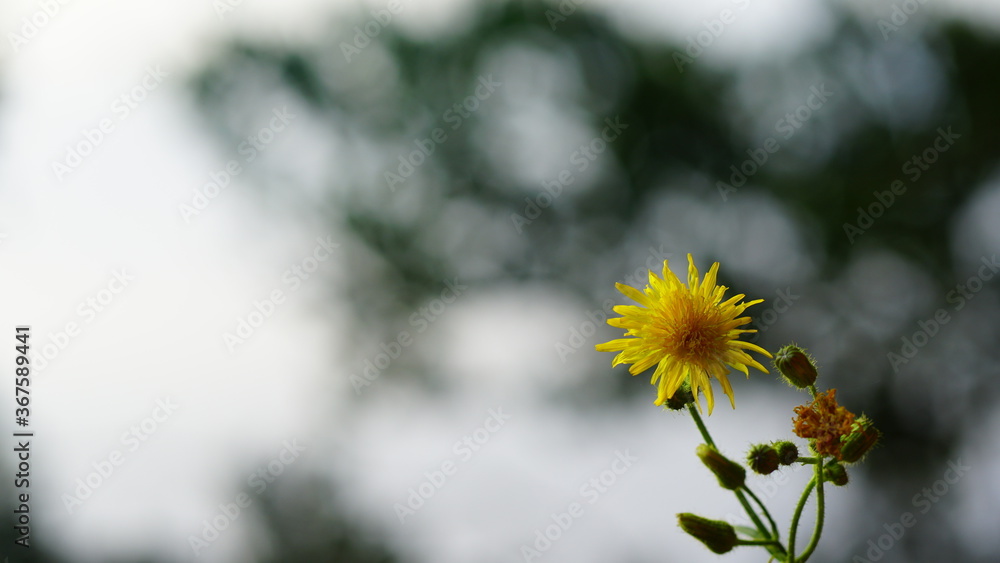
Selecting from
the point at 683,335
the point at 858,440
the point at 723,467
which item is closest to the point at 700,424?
the point at 723,467

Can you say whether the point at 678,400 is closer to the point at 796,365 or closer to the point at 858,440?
the point at 796,365

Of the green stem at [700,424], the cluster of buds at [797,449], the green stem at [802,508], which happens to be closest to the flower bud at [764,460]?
the cluster of buds at [797,449]

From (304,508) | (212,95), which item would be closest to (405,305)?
(304,508)

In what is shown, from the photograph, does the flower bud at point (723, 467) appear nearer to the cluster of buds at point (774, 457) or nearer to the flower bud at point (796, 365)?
the cluster of buds at point (774, 457)

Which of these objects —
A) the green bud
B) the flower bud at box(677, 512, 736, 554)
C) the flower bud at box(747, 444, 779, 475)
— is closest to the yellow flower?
the green bud

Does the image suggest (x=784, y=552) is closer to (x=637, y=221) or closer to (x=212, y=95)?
(x=637, y=221)

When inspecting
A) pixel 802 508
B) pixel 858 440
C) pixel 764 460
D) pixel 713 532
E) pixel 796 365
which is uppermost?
pixel 796 365
